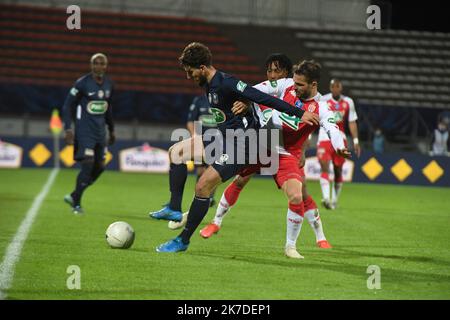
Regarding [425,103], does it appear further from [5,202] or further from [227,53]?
[5,202]

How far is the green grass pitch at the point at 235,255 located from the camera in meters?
6.32

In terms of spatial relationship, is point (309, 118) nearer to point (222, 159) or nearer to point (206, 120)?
point (222, 159)

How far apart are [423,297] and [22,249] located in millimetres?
4112

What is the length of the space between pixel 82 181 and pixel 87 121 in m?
0.92

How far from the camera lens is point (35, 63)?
28.8 metres

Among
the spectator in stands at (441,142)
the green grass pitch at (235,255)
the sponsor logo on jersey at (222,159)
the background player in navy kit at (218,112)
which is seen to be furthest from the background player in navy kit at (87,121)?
the spectator in stands at (441,142)

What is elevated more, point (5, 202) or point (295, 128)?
point (295, 128)

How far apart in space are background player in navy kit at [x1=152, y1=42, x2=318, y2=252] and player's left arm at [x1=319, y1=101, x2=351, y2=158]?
548 mm

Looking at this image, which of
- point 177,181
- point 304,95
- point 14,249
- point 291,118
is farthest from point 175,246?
point 304,95

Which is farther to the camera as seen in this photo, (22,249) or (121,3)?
(121,3)

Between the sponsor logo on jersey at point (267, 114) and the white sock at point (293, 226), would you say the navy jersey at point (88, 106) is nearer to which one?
the sponsor logo on jersey at point (267, 114)

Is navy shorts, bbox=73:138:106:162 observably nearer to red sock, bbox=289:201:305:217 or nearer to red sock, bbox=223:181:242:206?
red sock, bbox=223:181:242:206

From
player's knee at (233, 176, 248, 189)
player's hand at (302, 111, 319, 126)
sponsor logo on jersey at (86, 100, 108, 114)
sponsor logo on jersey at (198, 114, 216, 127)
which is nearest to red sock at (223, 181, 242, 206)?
player's knee at (233, 176, 248, 189)
